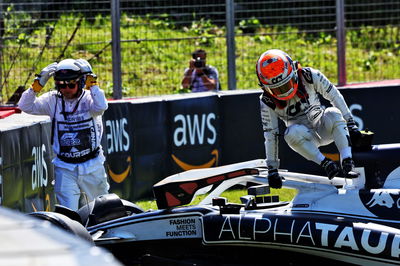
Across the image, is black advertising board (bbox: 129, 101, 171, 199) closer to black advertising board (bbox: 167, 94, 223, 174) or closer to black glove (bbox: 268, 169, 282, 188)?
black advertising board (bbox: 167, 94, 223, 174)

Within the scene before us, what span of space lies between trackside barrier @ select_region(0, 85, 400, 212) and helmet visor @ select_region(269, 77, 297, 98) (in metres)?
2.50

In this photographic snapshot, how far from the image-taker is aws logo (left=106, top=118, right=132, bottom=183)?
10.8 meters

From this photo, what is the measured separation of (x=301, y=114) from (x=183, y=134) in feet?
12.0

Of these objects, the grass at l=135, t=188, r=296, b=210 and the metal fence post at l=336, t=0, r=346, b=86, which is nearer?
the grass at l=135, t=188, r=296, b=210

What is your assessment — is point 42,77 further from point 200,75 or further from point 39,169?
point 200,75

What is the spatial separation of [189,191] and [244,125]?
16.4 ft

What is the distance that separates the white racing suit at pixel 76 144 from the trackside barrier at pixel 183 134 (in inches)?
12.0

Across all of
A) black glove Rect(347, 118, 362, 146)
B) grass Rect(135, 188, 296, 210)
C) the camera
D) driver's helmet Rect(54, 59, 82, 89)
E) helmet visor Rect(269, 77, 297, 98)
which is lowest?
grass Rect(135, 188, 296, 210)

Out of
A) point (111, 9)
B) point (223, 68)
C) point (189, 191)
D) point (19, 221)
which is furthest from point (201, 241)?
point (223, 68)

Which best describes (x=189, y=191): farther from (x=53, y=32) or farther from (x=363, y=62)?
(x=363, y=62)

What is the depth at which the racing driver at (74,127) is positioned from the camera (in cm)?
872

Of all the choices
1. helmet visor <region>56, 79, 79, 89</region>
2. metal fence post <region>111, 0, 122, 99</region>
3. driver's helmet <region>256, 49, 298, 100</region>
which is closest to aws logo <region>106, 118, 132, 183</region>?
metal fence post <region>111, 0, 122, 99</region>

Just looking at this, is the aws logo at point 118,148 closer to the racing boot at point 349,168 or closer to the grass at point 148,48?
the grass at point 148,48

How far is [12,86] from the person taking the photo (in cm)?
1165
